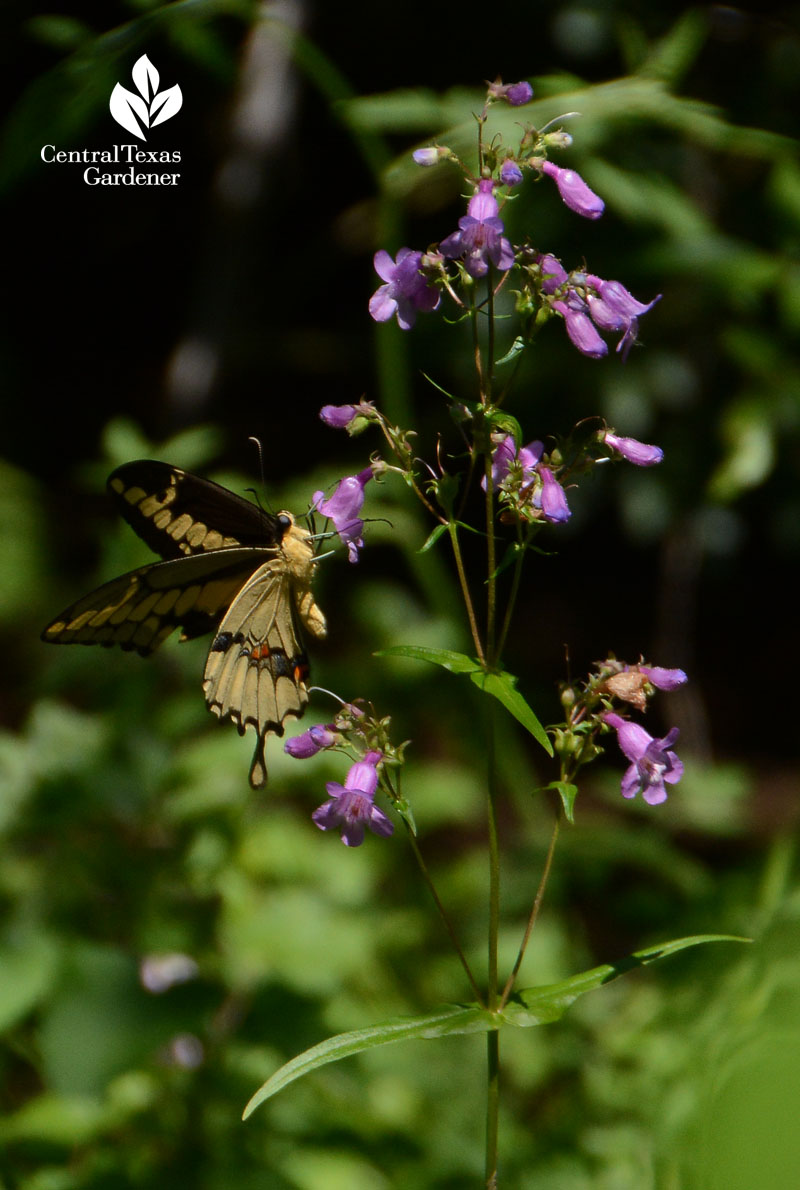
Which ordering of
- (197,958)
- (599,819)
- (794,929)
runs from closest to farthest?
(794,929)
(197,958)
(599,819)

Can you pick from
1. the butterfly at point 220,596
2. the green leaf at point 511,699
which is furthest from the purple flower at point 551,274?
the butterfly at point 220,596

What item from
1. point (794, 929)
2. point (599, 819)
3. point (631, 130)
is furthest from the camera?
point (599, 819)

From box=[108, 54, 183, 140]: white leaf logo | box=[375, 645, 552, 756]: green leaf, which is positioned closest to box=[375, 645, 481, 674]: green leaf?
box=[375, 645, 552, 756]: green leaf

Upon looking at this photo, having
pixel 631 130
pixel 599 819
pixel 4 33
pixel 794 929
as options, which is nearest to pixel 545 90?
pixel 631 130

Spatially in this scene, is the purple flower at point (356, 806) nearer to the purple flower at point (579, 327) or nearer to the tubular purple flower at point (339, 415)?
the tubular purple flower at point (339, 415)

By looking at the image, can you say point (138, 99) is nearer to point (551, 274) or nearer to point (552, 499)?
point (551, 274)

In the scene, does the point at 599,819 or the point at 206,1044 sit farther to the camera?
the point at 599,819

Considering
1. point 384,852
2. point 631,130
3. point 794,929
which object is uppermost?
point 631,130

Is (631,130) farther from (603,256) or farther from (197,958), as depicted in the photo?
(197,958)
